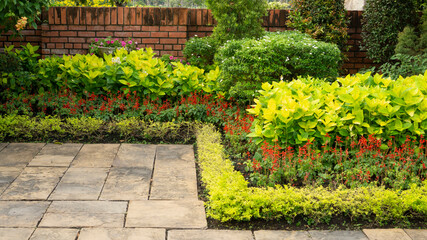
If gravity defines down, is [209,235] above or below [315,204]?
below

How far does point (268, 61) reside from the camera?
5352 mm

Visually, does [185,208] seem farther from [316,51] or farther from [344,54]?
[344,54]

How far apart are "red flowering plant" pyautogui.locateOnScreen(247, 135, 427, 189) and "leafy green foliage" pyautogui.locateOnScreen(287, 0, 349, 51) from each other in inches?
141

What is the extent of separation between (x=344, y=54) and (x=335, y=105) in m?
4.11

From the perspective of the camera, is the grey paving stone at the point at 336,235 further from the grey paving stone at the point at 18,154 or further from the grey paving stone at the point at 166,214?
the grey paving stone at the point at 18,154

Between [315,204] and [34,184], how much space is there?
2.34 m

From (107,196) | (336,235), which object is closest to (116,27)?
(107,196)

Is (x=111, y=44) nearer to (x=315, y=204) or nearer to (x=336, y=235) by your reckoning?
(x=315, y=204)

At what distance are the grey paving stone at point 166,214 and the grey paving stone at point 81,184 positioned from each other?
0.43m

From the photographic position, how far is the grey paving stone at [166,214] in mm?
3166

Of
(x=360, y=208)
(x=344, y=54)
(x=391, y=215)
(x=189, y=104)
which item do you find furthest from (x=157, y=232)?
(x=344, y=54)

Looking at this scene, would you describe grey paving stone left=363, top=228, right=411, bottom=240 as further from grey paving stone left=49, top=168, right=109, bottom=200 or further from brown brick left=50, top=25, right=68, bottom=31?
brown brick left=50, top=25, right=68, bottom=31

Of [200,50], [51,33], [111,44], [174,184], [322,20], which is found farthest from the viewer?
[51,33]

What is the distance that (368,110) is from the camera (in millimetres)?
4176
